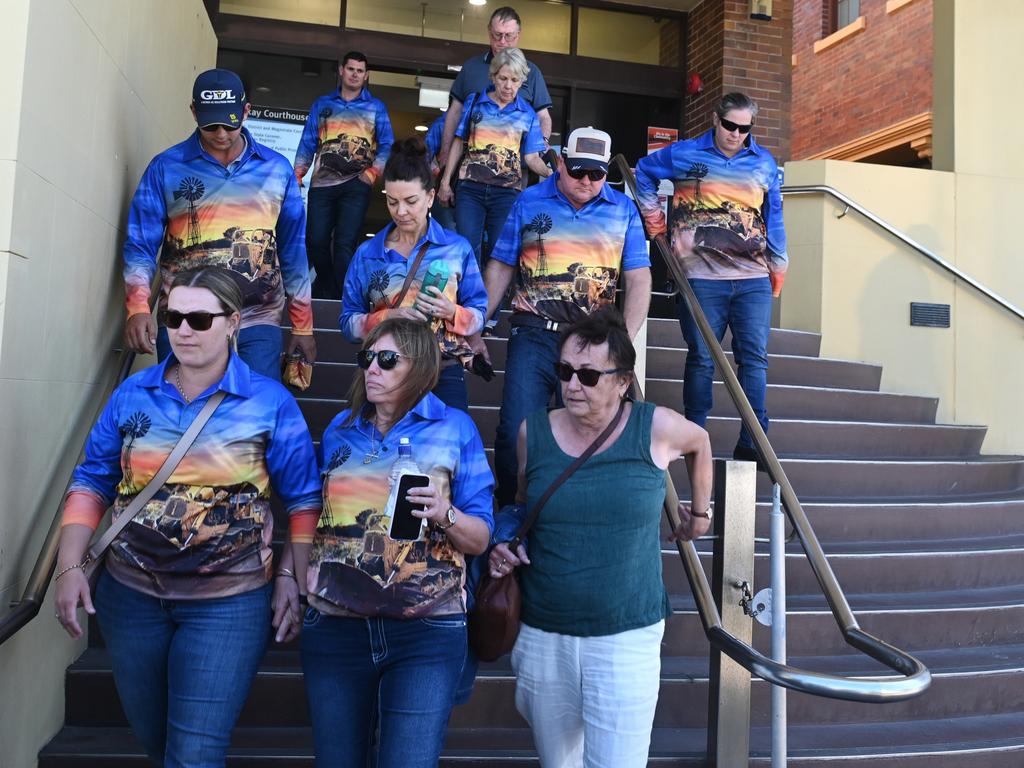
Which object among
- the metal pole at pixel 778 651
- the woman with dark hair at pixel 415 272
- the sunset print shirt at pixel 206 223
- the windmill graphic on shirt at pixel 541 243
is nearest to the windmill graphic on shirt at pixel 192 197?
the sunset print shirt at pixel 206 223

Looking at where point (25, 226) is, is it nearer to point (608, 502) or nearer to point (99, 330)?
point (99, 330)

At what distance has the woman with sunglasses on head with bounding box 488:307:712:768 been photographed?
2.53 m

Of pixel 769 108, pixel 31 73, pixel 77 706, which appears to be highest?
pixel 769 108

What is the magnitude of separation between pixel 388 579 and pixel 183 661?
536 millimetres

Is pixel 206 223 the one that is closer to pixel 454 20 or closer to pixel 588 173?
pixel 588 173

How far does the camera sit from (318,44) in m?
9.19

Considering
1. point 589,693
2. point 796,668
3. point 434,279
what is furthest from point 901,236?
point 589,693

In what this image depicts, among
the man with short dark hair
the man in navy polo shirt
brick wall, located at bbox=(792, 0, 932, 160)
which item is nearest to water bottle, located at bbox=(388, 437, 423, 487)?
the man in navy polo shirt

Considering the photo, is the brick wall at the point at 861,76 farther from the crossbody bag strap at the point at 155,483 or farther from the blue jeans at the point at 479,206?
the crossbody bag strap at the point at 155,483

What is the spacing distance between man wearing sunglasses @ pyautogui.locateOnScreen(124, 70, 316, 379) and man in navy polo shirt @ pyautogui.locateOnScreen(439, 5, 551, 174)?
2178 millimetres

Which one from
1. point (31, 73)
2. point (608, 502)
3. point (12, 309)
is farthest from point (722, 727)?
point (31, 73)

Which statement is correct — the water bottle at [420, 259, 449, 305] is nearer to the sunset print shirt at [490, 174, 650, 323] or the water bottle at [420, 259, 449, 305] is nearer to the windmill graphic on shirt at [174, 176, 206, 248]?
the sunset print shirt at [490, 174, 650, 323]

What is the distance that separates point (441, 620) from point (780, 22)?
8.73 meters

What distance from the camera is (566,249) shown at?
385cm
